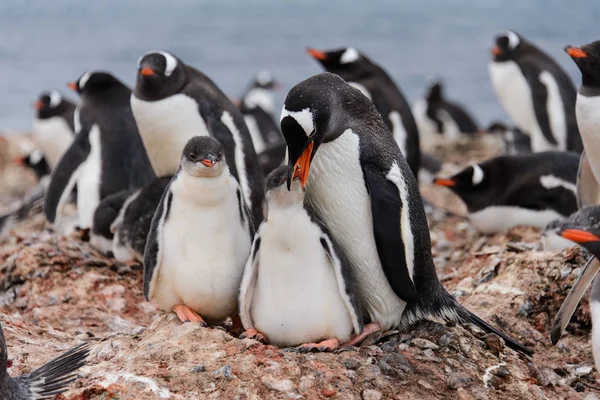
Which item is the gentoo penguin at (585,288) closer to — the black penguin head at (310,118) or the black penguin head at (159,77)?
the black penguin head at (310,118)

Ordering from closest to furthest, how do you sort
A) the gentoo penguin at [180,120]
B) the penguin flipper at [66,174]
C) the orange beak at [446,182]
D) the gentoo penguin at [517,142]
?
the gentoo penguin at [180,120], the penguin flipper at [66,174], the orange beak at [446,182], the gentoo penguin at [517,142]

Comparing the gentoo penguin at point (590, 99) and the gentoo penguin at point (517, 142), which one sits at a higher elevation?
the gentoo penguin at point (590, 99)

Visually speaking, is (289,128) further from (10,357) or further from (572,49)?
(572,49)

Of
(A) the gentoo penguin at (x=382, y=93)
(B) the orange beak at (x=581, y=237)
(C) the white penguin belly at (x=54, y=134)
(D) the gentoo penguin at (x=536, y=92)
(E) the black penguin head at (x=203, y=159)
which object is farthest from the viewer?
(C) the white penguin belly at (x=54, y=134)

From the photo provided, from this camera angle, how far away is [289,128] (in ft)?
13.5

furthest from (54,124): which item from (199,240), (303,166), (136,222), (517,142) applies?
(303,166)

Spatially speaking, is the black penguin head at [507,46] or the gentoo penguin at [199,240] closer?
the gentoo penguin at [199,240]

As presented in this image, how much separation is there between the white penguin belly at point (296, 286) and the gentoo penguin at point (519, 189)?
153 inches

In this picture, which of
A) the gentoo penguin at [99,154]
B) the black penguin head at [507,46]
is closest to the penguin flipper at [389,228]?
the gentoo penguin at [99,154]

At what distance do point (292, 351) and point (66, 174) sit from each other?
4.02m

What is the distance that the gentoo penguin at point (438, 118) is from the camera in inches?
666

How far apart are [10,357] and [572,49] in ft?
13.5

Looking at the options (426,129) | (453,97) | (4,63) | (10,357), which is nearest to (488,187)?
(10,357)

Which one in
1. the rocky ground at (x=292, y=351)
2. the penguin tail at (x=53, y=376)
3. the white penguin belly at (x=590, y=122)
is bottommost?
the rocky ground at (x=292, y=351)
